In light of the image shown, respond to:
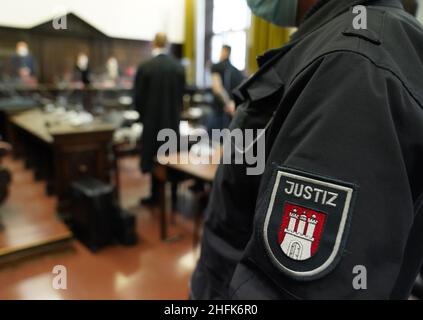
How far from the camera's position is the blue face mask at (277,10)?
2.17 ft

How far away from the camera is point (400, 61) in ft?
1.37

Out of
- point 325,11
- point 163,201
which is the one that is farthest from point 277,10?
point 163,201

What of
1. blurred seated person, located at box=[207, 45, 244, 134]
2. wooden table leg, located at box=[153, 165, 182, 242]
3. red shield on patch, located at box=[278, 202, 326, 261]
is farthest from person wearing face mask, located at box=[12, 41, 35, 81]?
blurred seated person, located at box=[207, 45, 244, 134]

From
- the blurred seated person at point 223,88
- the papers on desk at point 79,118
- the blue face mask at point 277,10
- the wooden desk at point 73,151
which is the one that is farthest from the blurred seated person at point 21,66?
the blurred seated person at point 223,88

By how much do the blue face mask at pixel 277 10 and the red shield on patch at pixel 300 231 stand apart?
1.46 feet

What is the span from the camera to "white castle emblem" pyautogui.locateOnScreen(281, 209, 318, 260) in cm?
40

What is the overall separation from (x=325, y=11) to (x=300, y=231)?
0.37 metres

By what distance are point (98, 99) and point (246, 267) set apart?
13.3 ft

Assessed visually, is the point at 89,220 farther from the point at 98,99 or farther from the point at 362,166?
the point at 362,166

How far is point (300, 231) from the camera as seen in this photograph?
405 mm

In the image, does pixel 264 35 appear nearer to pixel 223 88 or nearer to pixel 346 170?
pixel 346 170

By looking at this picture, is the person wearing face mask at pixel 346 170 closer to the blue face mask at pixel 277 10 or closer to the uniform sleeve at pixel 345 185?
the uniform sleeve at pixel 345 185

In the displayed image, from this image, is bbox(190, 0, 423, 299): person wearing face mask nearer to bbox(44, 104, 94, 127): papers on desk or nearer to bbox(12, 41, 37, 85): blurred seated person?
bbox(12, 41, 37, 85): blurred seated person

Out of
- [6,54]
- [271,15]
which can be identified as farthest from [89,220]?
[271,15]
